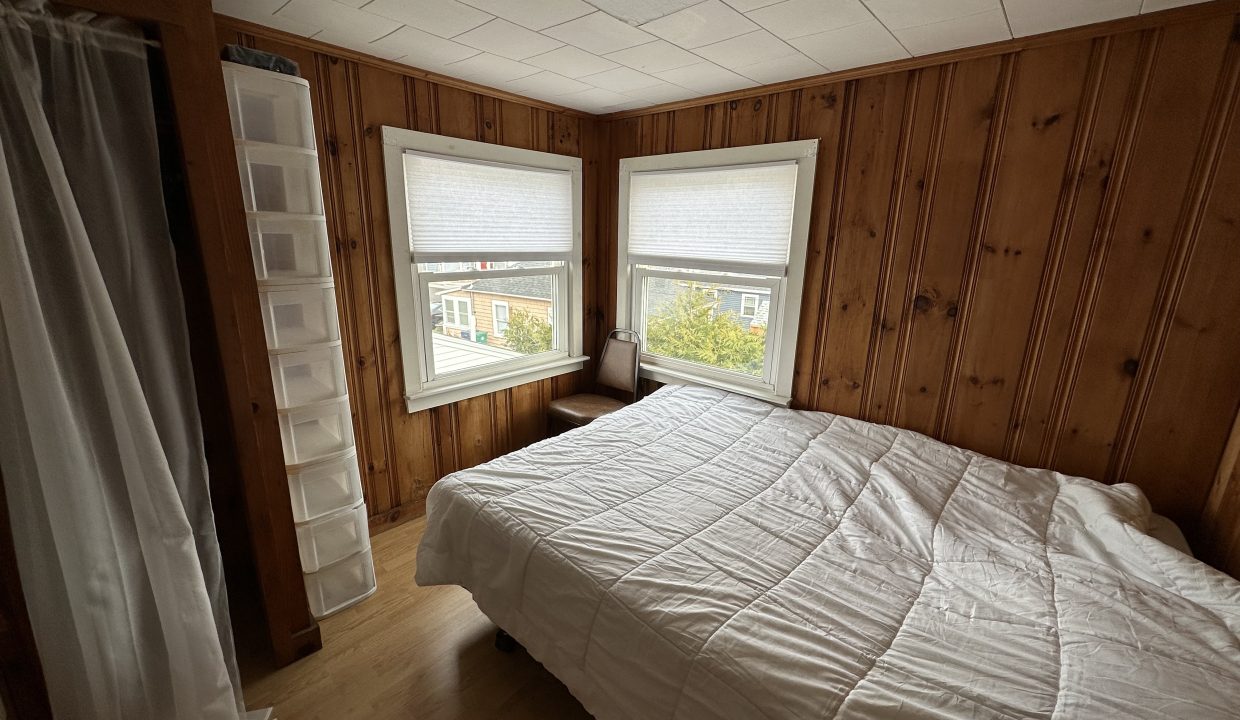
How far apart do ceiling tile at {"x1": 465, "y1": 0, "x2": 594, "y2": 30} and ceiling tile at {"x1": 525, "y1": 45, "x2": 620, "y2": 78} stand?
0.83ft

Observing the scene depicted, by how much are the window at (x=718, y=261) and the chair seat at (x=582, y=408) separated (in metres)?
0.34

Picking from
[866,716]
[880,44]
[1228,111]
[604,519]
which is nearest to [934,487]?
[866,716]

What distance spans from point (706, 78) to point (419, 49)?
125 centimetres

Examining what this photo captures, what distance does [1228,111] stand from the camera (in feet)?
5.02

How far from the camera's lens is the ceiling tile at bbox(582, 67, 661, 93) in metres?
2.21

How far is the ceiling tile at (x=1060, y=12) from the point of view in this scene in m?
Answer: 1.49

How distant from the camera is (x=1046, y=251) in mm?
1878

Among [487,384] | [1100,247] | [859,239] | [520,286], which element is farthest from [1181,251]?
[487,384]

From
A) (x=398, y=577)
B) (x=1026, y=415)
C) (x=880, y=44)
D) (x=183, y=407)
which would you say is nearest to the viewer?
(x=183, y=407)

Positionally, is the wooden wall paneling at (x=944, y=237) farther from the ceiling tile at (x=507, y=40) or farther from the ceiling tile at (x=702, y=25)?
the ceiling tile at (x=507, y=40)

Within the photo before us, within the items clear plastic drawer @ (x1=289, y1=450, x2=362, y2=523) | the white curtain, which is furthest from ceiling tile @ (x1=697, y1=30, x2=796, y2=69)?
clear plastic drawer @ (x1=289, y1=450, x2=362, y2=523)

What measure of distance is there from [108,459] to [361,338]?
115 cm

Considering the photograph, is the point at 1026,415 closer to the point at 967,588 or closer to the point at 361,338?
the point at 967,588

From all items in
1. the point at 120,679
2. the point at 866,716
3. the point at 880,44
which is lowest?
the point at 120,679
